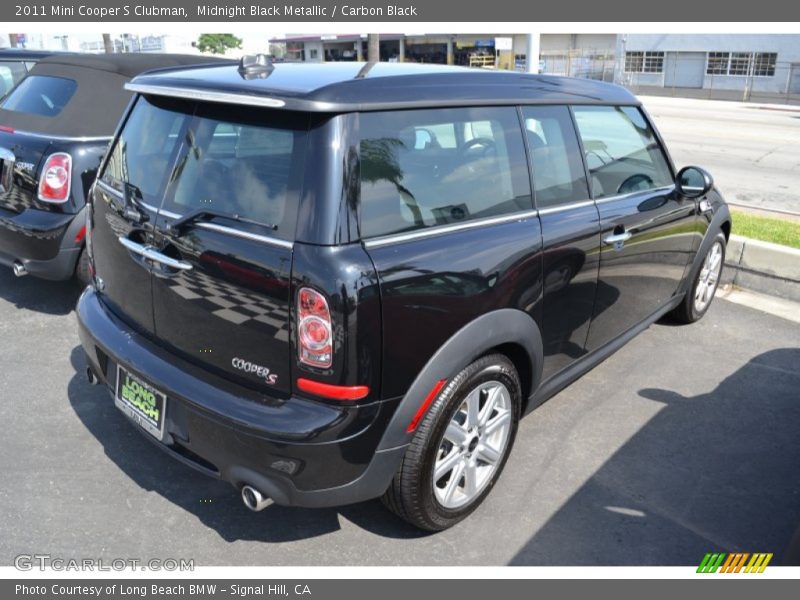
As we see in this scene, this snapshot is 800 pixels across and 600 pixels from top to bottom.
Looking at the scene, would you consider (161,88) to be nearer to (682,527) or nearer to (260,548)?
(260,548)

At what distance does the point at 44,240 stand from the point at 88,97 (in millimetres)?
1298

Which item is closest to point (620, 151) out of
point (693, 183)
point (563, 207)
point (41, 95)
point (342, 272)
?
point (693, 183)

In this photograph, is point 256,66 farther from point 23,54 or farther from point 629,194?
point 23,54

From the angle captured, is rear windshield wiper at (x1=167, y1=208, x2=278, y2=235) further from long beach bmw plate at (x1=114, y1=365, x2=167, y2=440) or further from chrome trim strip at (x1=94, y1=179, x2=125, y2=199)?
long beach bmw plate at (x1=114, y1=365, x2=167, y2=440)

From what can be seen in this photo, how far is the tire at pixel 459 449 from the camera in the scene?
2.67 metres

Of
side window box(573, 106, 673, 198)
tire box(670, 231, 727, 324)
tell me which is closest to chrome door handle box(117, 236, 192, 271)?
side window box(573, 106, 673, 198)

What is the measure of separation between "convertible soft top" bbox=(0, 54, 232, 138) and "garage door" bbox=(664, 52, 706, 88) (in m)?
39.8

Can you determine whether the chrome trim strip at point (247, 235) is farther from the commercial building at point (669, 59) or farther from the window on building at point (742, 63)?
the window on building at point (742, 63)

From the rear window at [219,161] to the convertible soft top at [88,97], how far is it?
205 cm

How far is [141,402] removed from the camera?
2.85 metres

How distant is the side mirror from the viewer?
4.27 m

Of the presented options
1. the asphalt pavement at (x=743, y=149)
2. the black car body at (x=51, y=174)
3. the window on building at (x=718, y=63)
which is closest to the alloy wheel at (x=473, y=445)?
the black car body at (x=51, y=174)

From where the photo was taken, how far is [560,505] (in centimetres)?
314
